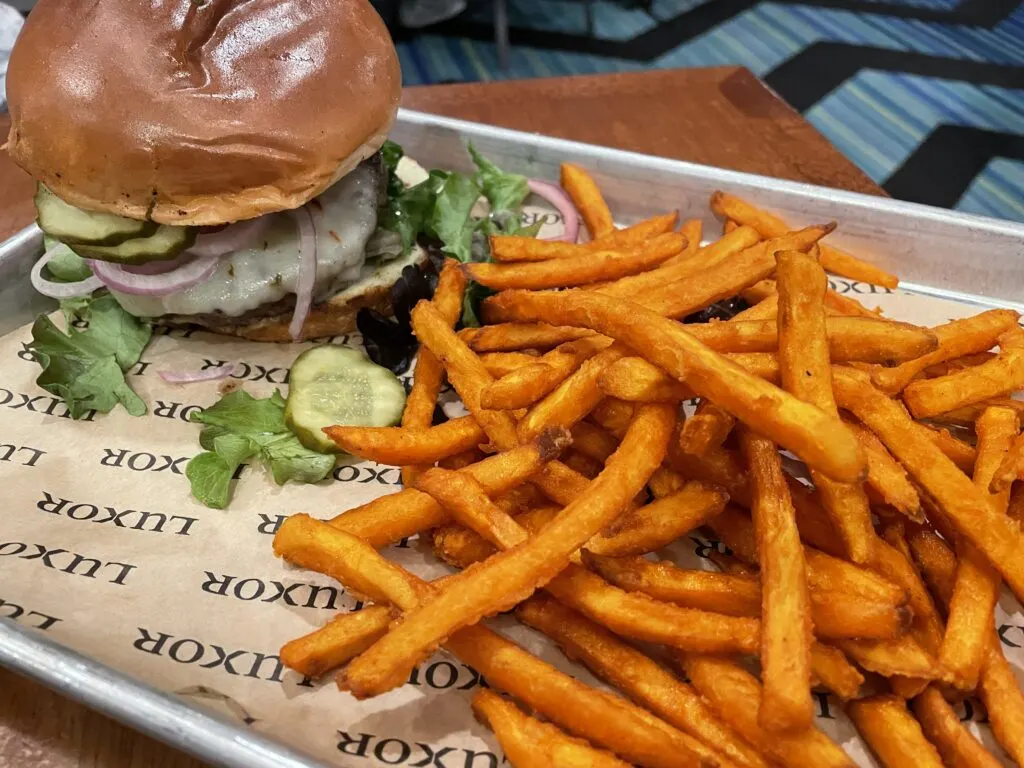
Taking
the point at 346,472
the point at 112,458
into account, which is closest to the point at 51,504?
the point at 112,458

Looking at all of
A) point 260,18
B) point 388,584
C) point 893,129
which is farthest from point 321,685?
point 893,129

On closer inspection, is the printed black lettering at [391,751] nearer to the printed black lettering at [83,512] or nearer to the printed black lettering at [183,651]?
the printed black lettering at [183,651]

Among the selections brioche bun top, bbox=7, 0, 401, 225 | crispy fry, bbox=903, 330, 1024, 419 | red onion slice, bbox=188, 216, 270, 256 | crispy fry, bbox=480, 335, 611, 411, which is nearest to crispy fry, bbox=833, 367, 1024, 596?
crispy fry, bbox=903, 330, 1024, 419

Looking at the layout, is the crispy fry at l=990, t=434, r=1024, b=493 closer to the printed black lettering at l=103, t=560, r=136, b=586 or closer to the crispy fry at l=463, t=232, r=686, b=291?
the crispy fry at l=463, t=232, r=686, b=291

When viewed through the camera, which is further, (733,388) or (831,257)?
(831,257)

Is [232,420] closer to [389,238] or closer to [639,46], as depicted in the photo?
[389,238]

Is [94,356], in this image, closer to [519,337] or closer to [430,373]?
[430,373]
